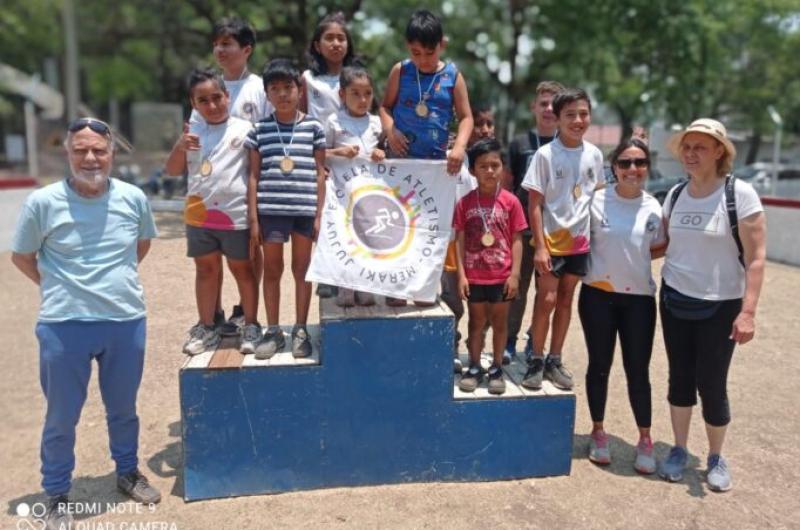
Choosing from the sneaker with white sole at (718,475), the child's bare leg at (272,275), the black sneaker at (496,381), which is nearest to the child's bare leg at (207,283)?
the child's bare leg at (272,275)

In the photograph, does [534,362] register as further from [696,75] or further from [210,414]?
[696,75]

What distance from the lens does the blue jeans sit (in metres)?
3.10

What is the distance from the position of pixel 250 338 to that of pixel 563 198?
195 centimetres

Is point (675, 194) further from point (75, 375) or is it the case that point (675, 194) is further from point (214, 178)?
point (75, 375)

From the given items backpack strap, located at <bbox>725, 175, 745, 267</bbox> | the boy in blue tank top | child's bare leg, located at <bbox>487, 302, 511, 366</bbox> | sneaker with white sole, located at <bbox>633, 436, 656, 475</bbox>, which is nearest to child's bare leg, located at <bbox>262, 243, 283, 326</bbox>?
the boy in blue tank top

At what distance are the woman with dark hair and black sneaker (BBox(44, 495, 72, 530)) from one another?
296cm

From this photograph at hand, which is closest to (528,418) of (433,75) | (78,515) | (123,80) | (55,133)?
(433,75)

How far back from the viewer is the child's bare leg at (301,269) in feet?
12.6

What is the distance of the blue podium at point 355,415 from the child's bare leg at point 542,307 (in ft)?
1.02

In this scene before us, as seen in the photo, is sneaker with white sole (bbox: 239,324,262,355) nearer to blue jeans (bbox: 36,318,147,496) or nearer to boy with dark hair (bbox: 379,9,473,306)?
blue jeans (bbox: 36,318,147,496)

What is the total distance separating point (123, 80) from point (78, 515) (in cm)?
2793

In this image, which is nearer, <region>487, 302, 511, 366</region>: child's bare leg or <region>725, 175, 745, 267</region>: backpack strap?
<region>725, 175, 745, 267</region>: backpack strap

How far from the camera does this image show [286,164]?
361cm

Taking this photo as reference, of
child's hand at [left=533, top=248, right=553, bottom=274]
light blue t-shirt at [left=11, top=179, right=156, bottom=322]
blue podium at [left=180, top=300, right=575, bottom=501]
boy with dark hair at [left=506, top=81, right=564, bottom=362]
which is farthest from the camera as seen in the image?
boy with dark hair at [left=506, top=81, right=564, bottom=362]
